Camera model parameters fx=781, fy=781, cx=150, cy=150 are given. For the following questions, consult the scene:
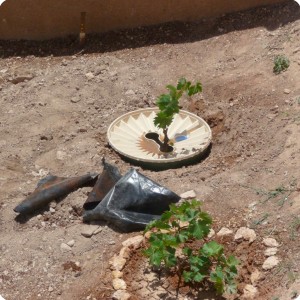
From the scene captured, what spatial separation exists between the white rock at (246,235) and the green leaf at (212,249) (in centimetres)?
45

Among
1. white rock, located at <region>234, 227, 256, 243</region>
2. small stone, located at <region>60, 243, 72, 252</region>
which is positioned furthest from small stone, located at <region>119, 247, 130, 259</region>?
white rock, located at <region>234, 227, 256, 243</region>

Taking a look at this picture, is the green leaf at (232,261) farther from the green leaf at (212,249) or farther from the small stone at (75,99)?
the small stone at (75,99)

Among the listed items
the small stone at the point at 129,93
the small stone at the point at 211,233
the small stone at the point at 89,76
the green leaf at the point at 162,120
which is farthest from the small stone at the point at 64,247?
the small stone at the point at 89,76

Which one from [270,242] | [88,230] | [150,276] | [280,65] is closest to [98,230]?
[88,230]

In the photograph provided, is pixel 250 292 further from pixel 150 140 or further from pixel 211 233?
pixel 150 140

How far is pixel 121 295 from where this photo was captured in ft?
16.5

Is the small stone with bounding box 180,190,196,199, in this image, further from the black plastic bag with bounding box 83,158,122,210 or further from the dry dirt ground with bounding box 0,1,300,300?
the black plastic bag with bounding box 83,158,122,210

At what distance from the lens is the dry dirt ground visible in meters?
5.41

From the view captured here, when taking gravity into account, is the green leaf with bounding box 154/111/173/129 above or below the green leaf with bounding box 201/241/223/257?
above

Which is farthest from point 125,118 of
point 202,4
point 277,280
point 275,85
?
point 277,280

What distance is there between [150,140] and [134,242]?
1647 millimetres

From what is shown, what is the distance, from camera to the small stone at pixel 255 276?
5.10 m

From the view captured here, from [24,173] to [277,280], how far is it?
2.45 meters

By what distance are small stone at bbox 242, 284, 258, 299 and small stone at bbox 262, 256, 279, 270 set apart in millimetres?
195
